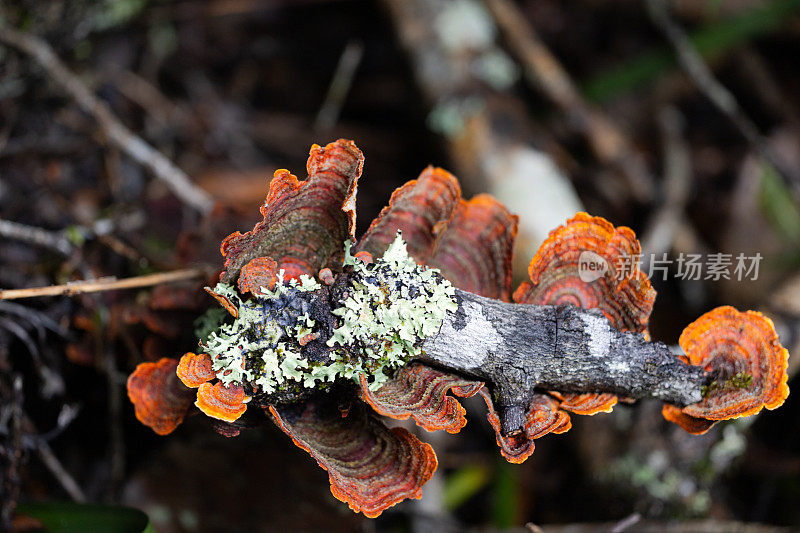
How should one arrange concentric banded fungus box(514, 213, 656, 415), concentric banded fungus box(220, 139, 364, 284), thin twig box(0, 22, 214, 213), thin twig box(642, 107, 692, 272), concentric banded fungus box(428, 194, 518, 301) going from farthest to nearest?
thin twig box(642, 107, 692, 272) < thin twig box(0, 22, 214, 213) < concentric banded fungus box(428, 194, 518, 301) < concentric banded fungus box(514, 213, 656, 415) < concentric banded fungus box(220, 139, 364, 284)

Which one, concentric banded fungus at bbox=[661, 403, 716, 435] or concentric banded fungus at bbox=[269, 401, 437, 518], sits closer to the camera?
concentric banded fungus at bbox=[269, 401, 437, 518]

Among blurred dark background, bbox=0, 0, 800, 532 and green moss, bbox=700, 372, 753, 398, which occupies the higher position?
blurred dark background, bbox=0, 0, 800, 532

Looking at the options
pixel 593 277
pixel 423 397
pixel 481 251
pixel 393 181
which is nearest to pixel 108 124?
pixel 393 181

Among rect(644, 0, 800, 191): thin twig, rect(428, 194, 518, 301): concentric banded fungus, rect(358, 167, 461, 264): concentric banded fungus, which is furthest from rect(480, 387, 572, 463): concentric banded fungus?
rect(644, 0, 800, 191): thin twig

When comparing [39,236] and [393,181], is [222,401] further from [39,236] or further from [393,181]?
[393,181]

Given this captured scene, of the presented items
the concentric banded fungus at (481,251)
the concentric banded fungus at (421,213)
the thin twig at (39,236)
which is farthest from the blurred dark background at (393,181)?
the concentric banded fungus at (481,251)

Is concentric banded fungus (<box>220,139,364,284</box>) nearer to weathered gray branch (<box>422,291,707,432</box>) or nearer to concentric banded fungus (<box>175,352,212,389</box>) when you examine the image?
concentric banded fungus (<box>175,352,212,389</box>)

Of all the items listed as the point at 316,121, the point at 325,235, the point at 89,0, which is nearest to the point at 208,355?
the point at 325,235
